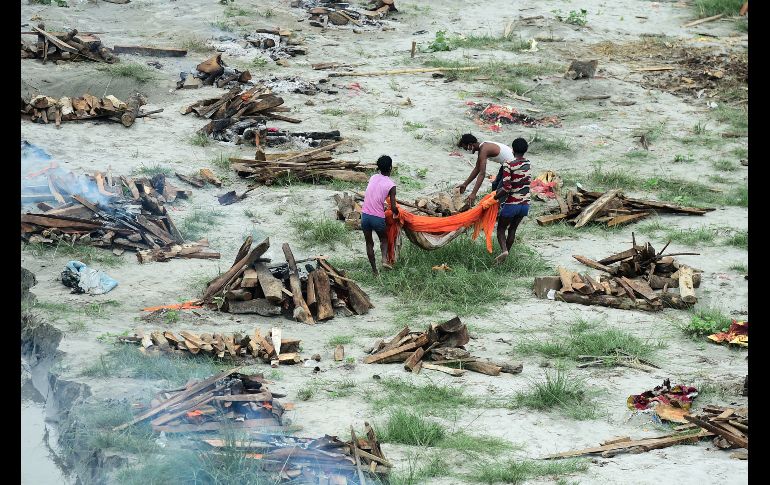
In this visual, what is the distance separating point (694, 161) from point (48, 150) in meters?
12.3

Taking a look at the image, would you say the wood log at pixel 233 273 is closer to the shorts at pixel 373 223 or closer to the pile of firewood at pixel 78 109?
the shorts at pixel 373 223

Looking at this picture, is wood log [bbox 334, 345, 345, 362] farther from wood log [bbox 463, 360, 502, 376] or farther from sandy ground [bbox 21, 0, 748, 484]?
wood log [bbox 463, 360, 502, 376]

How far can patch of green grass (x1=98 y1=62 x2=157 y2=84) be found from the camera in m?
19.9

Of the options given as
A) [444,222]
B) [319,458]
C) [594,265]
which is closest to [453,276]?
[444,222]

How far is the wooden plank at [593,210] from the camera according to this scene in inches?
591

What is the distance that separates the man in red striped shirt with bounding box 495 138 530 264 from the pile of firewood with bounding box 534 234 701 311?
3.40 feet

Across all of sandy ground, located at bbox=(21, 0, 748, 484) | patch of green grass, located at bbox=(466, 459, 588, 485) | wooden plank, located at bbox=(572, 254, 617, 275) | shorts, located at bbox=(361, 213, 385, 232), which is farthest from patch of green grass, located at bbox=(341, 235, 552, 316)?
patch of green grass, located at bbox=(466, 459, 588, 485)

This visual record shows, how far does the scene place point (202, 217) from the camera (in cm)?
1441

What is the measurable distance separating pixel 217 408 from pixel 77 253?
16.8 feet

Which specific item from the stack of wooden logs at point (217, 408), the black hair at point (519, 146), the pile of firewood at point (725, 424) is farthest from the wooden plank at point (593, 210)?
the stack of wooden logs at point (217, 408)

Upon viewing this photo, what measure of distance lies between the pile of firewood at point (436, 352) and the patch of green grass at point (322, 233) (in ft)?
11.6

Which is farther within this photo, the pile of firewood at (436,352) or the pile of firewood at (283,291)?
the pile of firewood at (283,291)

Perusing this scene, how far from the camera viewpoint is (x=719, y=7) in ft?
92.0
